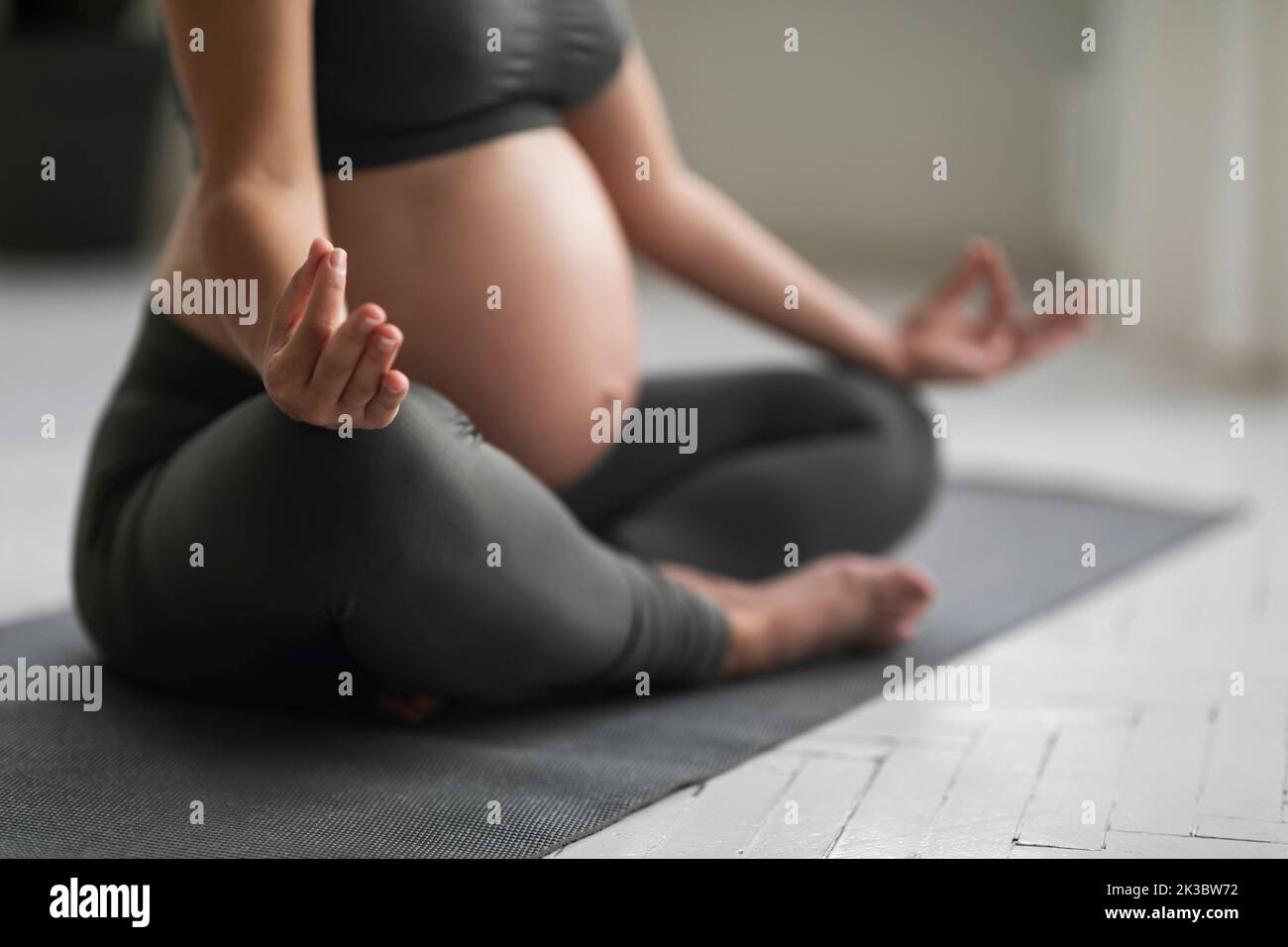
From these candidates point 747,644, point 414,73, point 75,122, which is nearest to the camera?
point 414,73

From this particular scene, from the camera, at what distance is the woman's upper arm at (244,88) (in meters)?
0.90

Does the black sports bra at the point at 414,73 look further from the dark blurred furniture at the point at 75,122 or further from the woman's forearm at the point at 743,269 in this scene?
the dark blurred furniture at the point at 75,122

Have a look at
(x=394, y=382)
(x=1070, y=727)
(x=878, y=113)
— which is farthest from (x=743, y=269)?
(x=878, y=113)

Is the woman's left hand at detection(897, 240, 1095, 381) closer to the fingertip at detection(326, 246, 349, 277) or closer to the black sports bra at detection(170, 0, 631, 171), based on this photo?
the black sports bra at detection(170, 0, 631, 171)

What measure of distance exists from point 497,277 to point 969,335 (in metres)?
0.49

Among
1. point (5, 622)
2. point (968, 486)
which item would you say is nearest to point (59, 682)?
point (5, 622)

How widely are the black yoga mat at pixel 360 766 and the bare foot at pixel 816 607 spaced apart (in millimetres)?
17

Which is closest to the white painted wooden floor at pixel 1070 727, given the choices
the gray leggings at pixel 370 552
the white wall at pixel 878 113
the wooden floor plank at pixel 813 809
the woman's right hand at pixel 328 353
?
the wooden floor plank at pixel 813 809

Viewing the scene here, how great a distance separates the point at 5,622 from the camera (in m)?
1.29

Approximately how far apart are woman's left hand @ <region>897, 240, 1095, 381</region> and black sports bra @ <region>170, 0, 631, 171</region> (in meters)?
0.45

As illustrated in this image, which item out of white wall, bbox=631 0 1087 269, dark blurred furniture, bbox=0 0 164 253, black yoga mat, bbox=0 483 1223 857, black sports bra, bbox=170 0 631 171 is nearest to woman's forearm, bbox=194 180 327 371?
black sports bra, bbox=170 0 631 171

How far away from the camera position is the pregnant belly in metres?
1.00

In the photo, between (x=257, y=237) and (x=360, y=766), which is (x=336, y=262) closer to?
(x=257, y=237)

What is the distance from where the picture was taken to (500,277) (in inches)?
40.5
